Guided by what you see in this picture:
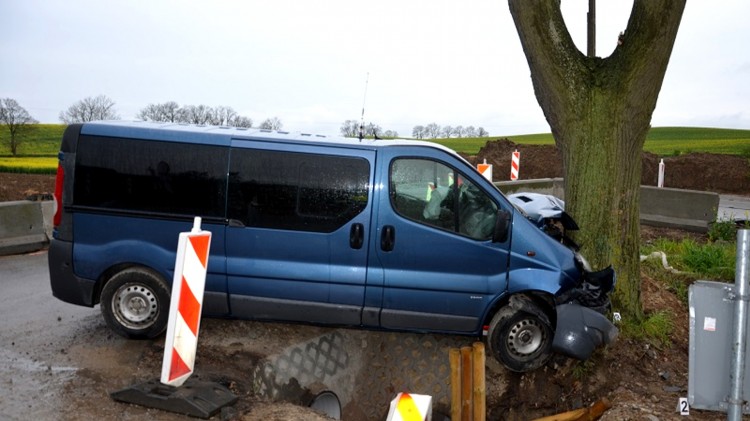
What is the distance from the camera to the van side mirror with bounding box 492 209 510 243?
7387 mm

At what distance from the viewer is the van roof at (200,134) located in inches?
293

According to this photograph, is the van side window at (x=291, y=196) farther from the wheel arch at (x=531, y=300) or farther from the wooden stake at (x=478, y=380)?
the wooden stake at (x=478, y=380)

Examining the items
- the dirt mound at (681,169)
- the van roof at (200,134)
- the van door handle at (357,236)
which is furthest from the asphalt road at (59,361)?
the dirt mound at (681,169)

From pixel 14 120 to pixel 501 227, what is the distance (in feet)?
117

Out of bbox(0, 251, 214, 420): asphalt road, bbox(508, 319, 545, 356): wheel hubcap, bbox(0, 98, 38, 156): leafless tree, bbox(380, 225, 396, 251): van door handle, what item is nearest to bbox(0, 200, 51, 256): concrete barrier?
bbox(0, 251, 214, 420): asphalt road

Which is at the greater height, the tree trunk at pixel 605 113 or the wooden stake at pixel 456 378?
the tree trunk at pixel 605 113

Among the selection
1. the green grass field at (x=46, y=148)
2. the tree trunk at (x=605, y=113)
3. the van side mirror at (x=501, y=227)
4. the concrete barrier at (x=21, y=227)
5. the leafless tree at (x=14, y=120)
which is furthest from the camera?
the leafless tree at (x=14, y=120)

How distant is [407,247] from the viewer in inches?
295

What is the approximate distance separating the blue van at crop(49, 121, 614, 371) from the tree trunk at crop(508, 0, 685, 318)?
4.34ft

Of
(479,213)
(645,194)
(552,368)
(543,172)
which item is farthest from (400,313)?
(543,172)

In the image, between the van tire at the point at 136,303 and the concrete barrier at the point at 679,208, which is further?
the concrete barrier at the point at 679,208

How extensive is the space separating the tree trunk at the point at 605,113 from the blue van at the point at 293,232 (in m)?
1.32

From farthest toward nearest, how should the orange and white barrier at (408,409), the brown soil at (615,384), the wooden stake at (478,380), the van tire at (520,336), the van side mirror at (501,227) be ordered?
the van tire at (520,336), the van side mirror at (501,227), the brown soil at (615,384), the wooden stake at (478,380), the orange and white barrier at (408,409)

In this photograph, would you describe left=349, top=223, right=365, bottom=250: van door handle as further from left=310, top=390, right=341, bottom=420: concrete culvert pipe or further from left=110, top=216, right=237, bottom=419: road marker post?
left=110, top=216, right=237, bottom=419: road marker post
